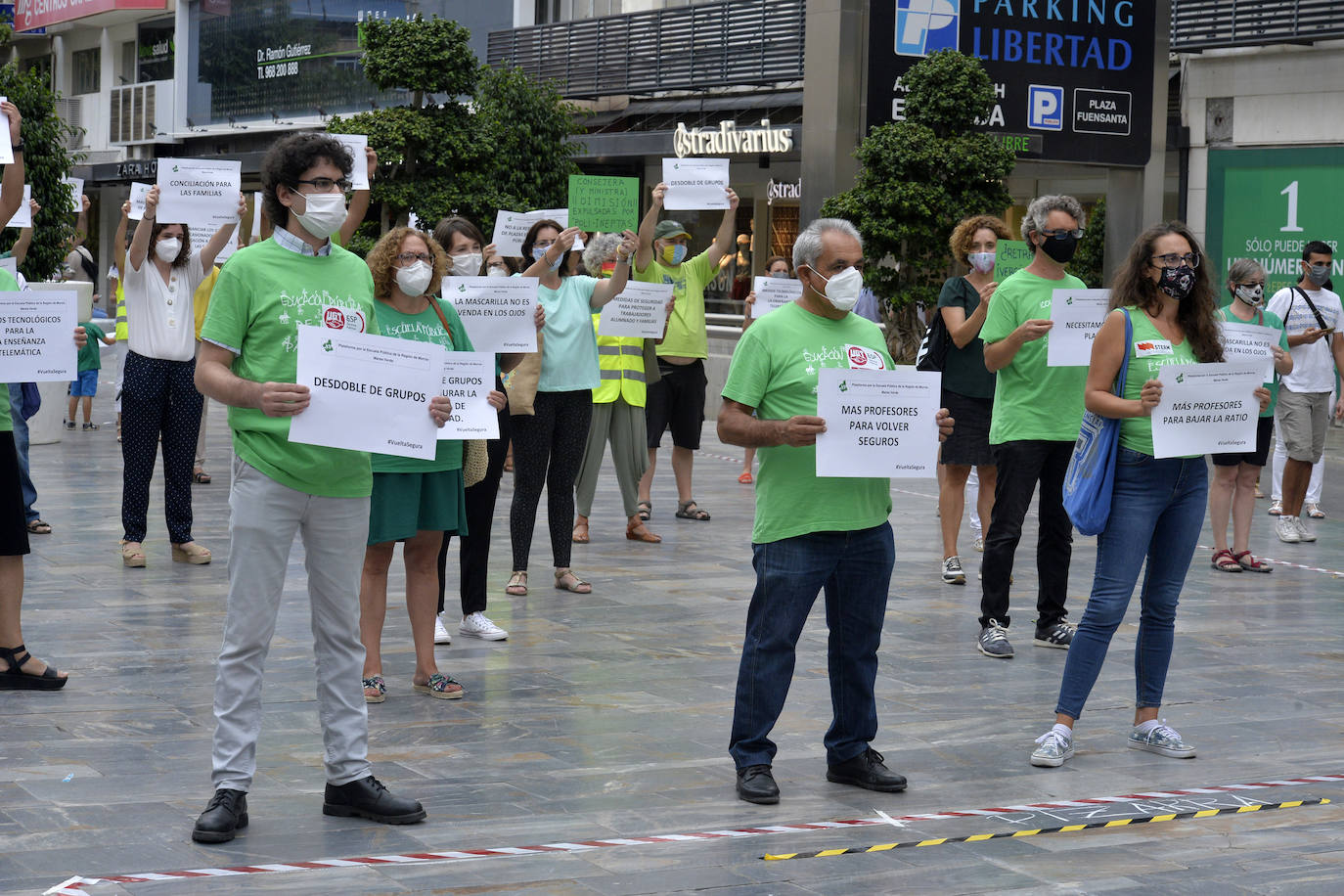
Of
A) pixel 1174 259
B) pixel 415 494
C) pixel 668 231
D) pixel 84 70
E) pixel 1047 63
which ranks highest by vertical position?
pixel 84 70

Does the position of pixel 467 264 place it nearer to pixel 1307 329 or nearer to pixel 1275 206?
pixel 1307 329

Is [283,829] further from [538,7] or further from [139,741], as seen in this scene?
[538,7]

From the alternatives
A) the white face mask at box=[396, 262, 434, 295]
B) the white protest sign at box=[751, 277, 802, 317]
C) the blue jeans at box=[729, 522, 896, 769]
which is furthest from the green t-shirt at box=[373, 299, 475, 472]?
the white protest sign at box=[751, 277, 802, 317]

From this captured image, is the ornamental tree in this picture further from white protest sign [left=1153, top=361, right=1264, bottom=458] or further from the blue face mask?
white protest sign [left=1153, top=361, right=1264, bottom=458]

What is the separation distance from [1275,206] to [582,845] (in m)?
17.5

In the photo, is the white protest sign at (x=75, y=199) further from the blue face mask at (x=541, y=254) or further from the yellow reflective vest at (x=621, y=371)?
the blue face mask at (x=541, y=254)

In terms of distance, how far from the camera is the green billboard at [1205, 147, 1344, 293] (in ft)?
64.7

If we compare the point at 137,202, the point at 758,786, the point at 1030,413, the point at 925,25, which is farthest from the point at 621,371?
the point at 925,25

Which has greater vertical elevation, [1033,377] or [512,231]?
[512,231]

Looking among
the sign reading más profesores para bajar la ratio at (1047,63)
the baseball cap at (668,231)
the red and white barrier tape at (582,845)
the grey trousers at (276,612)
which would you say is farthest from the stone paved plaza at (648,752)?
the sign reading más profesores para bajar la ratio at (1047,63)

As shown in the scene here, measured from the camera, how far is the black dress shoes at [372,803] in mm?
5211

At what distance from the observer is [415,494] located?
21.9 feet

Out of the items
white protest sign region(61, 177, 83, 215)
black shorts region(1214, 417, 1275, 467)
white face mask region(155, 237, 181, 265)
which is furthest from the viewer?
white protest sign region(61, 177, 83, 215)

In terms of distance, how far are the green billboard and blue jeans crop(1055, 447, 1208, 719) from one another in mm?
14413
